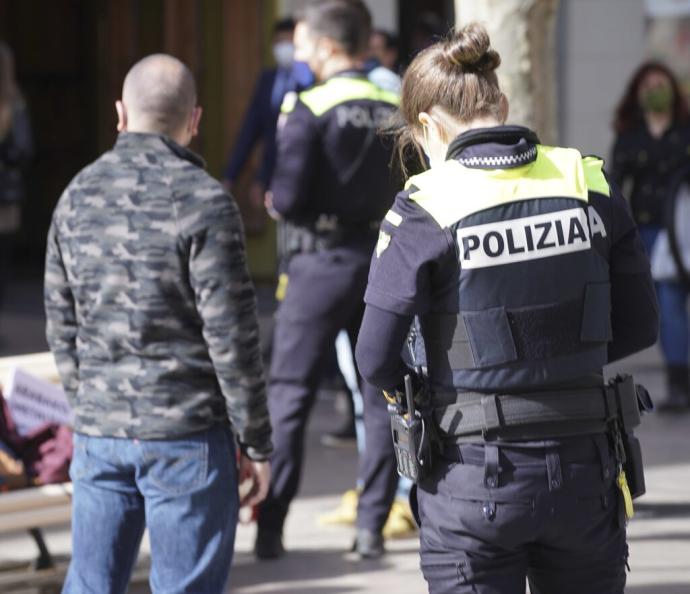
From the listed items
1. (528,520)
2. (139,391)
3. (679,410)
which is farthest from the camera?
(679,410)

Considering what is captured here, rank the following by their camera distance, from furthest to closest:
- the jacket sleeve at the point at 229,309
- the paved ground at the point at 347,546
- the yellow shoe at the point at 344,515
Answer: the yellow shoe at the point at 344,515 → the paved ground at the point at 347,546 → the jacket sleeve at the point at 229,309

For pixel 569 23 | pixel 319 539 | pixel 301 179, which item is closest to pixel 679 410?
pixel 319 539

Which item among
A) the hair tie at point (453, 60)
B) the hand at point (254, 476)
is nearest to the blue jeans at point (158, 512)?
the hand at point (254, 476)

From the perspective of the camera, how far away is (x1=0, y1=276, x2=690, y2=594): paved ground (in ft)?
17.2

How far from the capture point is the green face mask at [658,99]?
8209mm

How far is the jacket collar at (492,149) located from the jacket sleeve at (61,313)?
1137 mm

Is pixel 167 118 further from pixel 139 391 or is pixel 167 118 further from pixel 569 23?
pixel 569 23

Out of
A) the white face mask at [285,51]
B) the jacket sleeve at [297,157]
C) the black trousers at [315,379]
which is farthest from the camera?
the white face mask at [285,51]

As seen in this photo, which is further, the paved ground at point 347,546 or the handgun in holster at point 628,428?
the paved ground at point 347,546

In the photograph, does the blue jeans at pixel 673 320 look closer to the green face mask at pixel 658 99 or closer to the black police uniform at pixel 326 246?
the green face mask at pixel 658 99

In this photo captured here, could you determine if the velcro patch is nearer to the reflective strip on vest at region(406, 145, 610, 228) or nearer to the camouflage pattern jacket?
the reflective strip on vest at region(406, 145, 610, 228)

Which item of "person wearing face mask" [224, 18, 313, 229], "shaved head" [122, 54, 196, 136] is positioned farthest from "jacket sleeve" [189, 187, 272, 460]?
"person wearing face mask" [224, 18, 313, 229]

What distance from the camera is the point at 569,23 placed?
12000 millimetres

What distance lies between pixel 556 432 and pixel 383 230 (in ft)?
1.79
